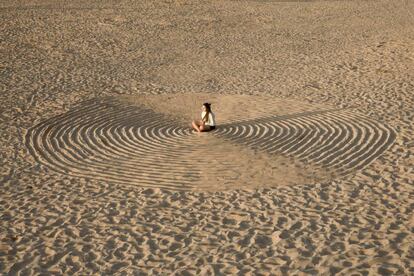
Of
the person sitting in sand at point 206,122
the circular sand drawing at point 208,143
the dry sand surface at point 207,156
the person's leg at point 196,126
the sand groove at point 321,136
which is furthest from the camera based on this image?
the person's leg at point 196,126

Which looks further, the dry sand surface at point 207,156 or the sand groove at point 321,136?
the sand groove at point 321,136

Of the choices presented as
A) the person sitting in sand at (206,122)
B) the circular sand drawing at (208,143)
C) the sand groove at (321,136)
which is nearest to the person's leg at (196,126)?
the person sitting in sand at (206,122)

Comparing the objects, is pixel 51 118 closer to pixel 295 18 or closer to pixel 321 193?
pixel 321 193

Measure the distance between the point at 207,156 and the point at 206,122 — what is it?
1091mm

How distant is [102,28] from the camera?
61.9 ft

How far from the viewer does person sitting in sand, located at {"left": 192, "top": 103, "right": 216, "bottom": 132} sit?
9.48 meters

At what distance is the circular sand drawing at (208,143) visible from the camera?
801 centimetres

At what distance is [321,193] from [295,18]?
14.8 m

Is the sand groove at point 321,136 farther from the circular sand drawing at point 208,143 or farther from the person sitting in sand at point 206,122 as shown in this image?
the person sitting in sand at point 206,122

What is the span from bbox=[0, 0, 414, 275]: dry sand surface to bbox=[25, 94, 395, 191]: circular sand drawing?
36mm

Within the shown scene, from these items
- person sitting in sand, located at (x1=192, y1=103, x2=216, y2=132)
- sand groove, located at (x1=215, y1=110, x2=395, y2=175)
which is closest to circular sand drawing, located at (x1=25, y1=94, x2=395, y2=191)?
sand groove, located at (x1=215, y1=110, x2=395, y2=175)

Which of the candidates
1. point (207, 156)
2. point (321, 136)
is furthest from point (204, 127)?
point (321, 136)

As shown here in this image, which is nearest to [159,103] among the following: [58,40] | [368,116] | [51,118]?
[51,118]

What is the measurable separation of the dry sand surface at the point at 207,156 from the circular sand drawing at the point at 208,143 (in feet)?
0.12
